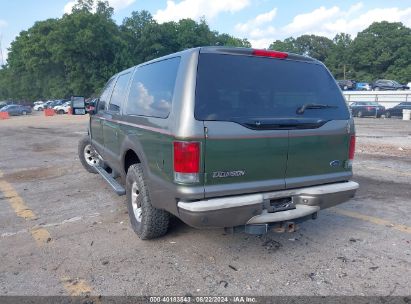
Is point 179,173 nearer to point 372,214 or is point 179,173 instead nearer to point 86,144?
point 372,214

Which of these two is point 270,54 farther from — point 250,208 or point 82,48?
point 82,48

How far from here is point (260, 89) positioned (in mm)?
3488

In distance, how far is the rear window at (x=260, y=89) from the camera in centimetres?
324

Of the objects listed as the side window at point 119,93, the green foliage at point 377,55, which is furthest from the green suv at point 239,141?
the green foliage at point 377,55

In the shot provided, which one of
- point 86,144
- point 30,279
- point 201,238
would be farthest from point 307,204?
point 86,144

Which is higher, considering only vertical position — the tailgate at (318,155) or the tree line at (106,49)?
the tree line at (106,49)

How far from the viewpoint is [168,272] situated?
3463 mm

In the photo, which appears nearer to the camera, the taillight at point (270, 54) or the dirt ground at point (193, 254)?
the dirt ground at point (193, 254)

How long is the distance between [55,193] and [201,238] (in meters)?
3.27

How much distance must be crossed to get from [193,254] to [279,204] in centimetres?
108

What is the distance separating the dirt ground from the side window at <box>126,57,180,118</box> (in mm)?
1508

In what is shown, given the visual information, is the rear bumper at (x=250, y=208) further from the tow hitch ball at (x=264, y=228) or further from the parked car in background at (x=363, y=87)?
the parked car in background at (x=363, y=87)

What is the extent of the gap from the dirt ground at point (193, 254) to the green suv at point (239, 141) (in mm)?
432

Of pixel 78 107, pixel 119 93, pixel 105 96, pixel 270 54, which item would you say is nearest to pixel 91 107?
pixel 78 107
